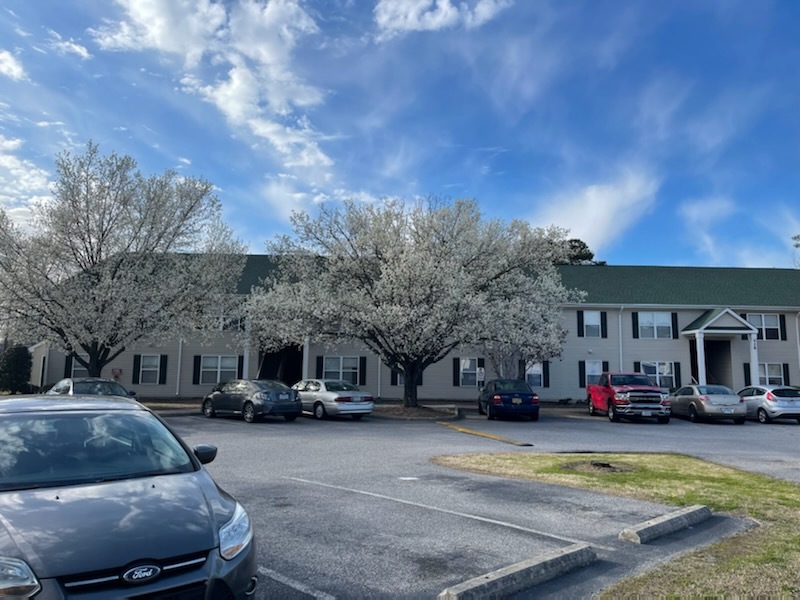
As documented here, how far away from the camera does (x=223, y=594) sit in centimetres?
350

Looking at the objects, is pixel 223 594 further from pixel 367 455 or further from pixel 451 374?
pixel 451 374

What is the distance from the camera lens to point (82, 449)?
4.58m

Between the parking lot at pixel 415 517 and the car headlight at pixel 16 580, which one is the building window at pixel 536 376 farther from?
the car headlight at pixel 16 580

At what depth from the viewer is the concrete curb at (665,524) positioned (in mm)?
6051

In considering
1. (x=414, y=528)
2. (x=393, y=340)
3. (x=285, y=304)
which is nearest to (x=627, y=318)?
(x=393, y=340)

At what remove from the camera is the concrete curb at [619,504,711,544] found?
6051 mm

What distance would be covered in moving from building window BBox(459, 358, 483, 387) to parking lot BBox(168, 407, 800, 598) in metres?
17.8

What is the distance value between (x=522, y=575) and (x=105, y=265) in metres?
23.7

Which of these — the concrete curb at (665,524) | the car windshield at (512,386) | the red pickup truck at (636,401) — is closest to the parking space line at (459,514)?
the concrete curb at (665,524)

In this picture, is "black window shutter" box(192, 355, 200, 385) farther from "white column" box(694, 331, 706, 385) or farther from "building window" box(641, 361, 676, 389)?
"white column" box(694, 331, 706, 385)

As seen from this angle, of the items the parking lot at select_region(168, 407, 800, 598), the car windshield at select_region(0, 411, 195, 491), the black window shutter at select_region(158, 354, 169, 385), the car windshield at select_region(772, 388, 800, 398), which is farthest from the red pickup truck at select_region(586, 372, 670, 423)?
the black window shutter at select_region(158, 354, 169, 385)

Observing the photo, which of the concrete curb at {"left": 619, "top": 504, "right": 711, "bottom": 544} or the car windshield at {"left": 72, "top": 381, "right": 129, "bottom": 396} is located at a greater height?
the car windshield at {"left": 72, "top": 381, "right": 129, "bottom": 396}

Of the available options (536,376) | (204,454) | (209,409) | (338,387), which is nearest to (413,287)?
(338,387)

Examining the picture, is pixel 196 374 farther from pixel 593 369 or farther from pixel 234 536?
pixel 234 536
